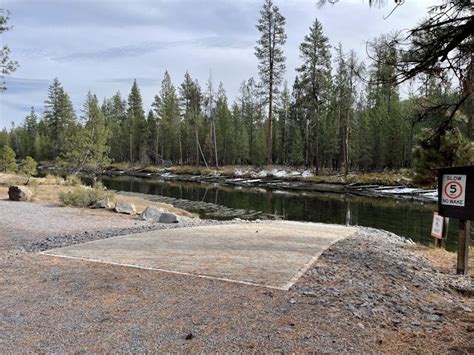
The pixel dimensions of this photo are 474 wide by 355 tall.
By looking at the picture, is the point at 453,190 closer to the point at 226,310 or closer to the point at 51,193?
the point at 226,310

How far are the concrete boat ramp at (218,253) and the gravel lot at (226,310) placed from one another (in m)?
0.29

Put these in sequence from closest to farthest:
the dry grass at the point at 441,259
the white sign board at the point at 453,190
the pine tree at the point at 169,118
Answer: the white sign board at the point at 453,190, the dry grass at the point at 441,259, the pine tree at the point at 169,118

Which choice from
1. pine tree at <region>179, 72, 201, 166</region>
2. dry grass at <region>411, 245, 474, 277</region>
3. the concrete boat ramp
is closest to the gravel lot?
the concrete boat ramp

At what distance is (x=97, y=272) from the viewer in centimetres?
571

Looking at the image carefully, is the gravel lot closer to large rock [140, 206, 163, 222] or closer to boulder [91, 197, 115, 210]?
large rock [140, 206, 163, 222]

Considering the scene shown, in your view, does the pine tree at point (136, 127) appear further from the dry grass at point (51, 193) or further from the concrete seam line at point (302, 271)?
the concrete seam line at point (302, 271)

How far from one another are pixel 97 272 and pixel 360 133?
40.0 meters

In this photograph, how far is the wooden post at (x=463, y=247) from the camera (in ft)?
22.7

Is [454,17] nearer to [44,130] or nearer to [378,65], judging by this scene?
[378,65]

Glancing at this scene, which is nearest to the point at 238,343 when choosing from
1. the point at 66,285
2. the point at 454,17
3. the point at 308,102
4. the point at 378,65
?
the point at 66,285

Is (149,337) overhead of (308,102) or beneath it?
beneath

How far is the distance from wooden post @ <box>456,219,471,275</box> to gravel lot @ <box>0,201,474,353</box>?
40 cm

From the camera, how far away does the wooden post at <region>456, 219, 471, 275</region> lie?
6.91m

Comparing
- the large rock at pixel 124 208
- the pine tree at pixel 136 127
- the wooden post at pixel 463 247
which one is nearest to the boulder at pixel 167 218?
the large rock at pixel 124 208
